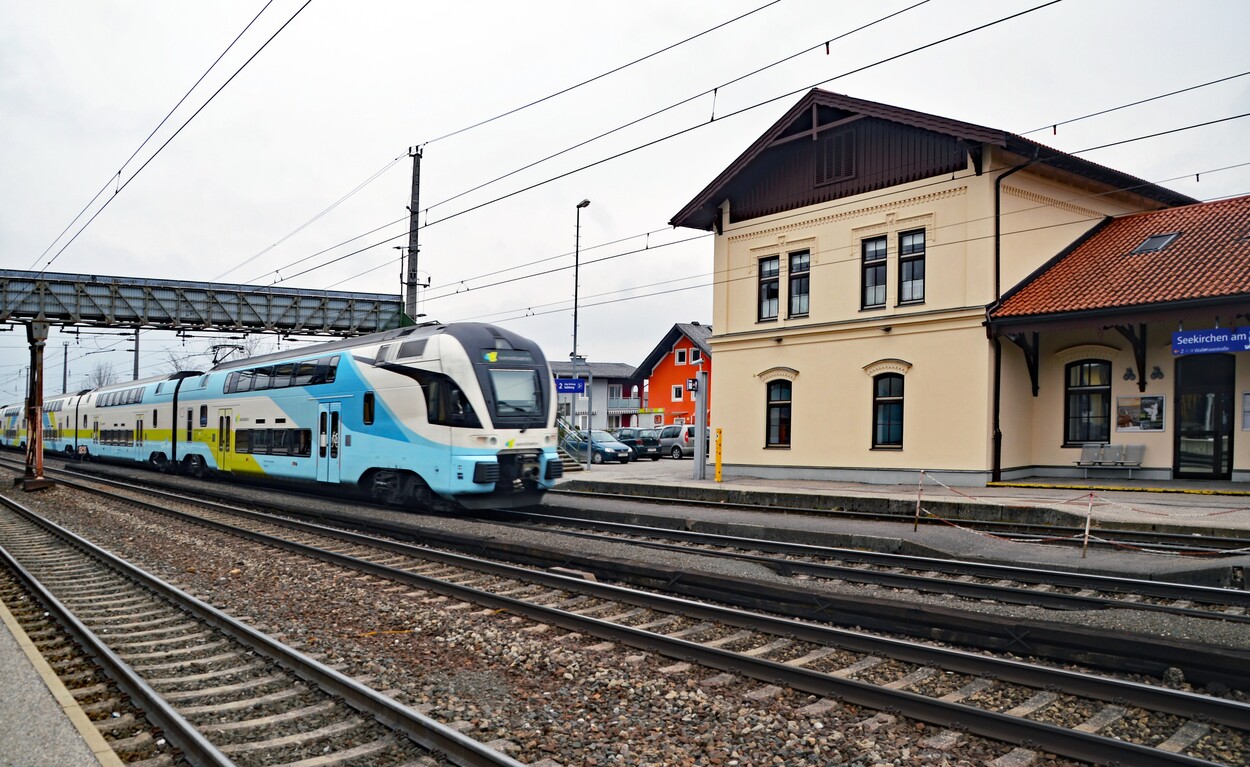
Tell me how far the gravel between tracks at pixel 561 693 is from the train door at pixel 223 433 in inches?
544

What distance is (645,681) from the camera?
6438 millimetres

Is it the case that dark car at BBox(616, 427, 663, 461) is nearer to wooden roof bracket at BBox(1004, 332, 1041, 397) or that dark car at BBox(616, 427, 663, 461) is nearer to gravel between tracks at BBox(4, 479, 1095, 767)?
wooden roof bracket at BBox(1004, 332, 1041, 397)

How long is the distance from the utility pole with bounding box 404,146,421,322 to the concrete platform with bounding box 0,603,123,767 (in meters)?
19.6

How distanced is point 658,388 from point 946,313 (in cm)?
4211

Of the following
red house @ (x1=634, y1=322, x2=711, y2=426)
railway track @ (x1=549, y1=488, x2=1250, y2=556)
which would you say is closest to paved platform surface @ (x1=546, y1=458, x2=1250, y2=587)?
railway track @ (x1=549, y1=488, x2=1250, y2=556)

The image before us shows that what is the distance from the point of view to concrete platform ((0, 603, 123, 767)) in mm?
4652

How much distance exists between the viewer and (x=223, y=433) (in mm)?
23344

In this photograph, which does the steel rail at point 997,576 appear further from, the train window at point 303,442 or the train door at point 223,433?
the train door at point 223,433

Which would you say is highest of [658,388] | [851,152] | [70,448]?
[851,152]

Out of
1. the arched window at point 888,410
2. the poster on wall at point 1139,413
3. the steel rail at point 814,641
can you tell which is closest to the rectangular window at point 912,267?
the arched window at point 888,410

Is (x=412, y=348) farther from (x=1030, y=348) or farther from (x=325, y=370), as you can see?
(x=1030, y=348)

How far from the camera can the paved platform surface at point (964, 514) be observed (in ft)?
36.4

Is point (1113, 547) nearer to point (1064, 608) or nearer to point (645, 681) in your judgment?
point (1064, 608)

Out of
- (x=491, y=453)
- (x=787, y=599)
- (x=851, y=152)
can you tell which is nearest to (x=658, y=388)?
(x=851, y=152)
